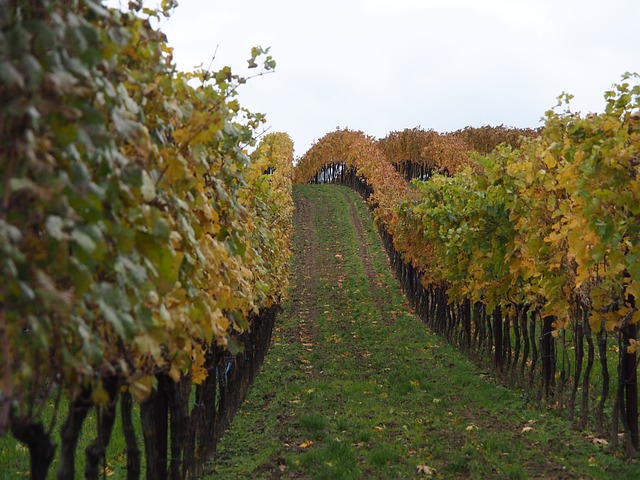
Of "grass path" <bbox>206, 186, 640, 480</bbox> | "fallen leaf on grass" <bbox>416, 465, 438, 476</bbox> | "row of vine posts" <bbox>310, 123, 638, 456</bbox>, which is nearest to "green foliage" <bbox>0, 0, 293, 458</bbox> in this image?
"fallen leaf on grass" <bbox>416, 465, 438, 476</bbox>

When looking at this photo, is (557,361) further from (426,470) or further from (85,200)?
(85,200)

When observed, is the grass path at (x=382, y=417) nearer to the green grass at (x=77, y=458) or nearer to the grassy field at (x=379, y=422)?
the grassy field at (x=379, y=422)

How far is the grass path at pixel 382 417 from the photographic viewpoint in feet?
26.7

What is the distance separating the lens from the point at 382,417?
10344 mm

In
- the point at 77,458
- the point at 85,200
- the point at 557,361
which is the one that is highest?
the point at 85,200

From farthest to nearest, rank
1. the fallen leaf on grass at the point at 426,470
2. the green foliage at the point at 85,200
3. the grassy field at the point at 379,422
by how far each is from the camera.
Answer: the grassy field at the point at 379,422
the fallen leaf on grass at the point at 426,470
the green foliage at the point at 85,200

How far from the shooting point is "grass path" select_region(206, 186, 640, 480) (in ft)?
26.7

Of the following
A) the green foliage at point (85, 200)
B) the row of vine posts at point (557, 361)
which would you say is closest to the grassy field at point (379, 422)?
the row of vine posts at point (557, 361)

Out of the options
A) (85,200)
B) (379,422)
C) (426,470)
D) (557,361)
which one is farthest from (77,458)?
(557,361)

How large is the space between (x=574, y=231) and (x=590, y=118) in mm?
1539

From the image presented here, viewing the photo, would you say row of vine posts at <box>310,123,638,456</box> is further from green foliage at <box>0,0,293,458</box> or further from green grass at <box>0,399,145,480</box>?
green foliage at <box>0,0,293,458</box>

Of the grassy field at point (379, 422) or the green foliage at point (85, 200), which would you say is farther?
the grassy field at point (379, 422)

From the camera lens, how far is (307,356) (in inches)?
608

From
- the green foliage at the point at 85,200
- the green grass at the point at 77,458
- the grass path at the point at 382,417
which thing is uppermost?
the green foliage at the point at 85,200
